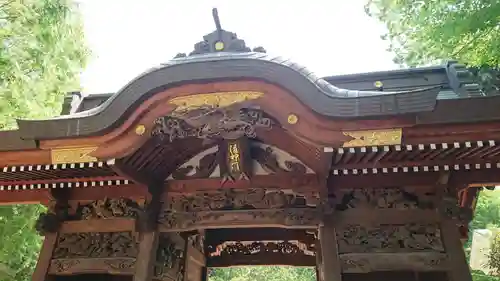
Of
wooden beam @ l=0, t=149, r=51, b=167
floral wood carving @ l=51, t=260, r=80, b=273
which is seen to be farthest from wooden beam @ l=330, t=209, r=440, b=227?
wooden beam @ l=0, t=149, r=51, b=167

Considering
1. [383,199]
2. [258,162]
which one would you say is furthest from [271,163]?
[383,199]

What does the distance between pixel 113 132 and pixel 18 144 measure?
1.18 m

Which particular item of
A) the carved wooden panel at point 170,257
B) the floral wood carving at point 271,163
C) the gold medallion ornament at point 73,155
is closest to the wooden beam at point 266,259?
the carved wooden panel at point 170,257

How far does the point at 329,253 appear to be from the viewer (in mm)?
4312

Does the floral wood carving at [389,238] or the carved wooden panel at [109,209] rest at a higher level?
the carved wooden panel at [109,209]

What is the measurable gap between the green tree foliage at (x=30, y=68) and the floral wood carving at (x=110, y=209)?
3.11 m

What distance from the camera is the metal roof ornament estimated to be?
4316mm

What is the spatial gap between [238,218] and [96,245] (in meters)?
1.81

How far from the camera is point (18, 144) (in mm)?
4367

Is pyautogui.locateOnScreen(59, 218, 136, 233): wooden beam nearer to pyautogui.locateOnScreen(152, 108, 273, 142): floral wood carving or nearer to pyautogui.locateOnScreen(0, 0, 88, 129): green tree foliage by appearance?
pyautogui.locateOnScreen(152, 108, 273, 142): floral wood carving

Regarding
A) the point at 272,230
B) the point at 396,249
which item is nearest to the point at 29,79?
the point at 272,230

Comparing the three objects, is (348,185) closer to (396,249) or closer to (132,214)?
(396,249)

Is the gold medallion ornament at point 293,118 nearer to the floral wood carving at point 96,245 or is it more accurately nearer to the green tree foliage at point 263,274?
the floral wood carving at point 96,245

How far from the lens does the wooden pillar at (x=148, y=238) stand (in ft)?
14.7
